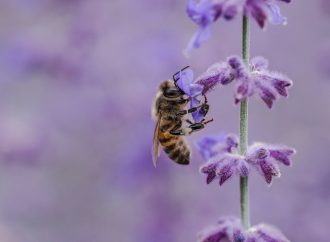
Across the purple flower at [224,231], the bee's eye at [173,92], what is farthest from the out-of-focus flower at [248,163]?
the bee's eye at [173,92]

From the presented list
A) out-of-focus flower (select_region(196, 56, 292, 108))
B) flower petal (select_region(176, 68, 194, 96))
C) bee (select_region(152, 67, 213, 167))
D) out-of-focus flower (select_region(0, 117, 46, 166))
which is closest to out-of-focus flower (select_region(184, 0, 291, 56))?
out-of-focus flower (select_region(196, 56, 292, 108))

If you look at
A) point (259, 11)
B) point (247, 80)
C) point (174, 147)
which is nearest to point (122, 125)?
point (174, 147)

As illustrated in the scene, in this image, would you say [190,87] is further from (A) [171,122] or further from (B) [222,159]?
(A) [171,122]

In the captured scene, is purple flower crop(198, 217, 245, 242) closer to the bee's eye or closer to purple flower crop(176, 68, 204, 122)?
purple flower crop(176, 68, 204, 122)

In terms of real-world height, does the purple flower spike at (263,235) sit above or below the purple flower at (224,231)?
below

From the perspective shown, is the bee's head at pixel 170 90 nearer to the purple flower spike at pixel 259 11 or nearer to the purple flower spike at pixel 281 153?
the purple flower spike at pixel 281 153

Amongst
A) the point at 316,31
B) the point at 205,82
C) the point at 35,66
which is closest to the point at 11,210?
the point at 35,66
